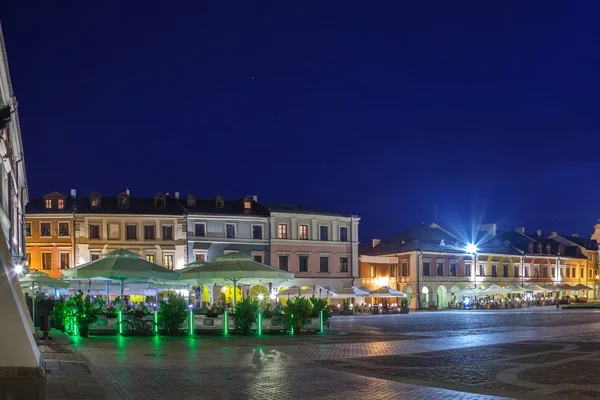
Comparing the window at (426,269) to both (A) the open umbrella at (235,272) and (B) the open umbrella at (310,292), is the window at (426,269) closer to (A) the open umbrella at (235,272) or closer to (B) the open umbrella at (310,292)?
(B) the open umbrella at (310,292)

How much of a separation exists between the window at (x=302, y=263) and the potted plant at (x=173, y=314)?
41.7m

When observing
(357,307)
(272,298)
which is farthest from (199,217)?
(357,307)

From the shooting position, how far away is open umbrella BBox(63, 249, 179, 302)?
86.7ft

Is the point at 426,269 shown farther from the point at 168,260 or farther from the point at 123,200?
the point at 123,200

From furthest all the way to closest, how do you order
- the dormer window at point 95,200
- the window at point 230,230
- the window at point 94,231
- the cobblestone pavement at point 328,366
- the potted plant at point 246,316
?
the window at point 230,230 < the dormer window at point 95,200 < the window at point 94,231 < the potted plant at point 246,316 < the cobblestone pavement at point 328,366

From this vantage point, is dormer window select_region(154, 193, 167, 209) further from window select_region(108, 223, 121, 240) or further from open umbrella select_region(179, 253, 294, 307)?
open umbrella select_region(179, 253, 294, 307)

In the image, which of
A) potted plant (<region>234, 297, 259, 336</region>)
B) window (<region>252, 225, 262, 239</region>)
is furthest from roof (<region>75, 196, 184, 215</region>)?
potted plant (<region>234, 297, 259, 336</region>)

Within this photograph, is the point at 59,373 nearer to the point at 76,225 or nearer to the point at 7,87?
the point at 7,87

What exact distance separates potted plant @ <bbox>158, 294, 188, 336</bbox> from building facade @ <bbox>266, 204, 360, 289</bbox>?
40.1 m

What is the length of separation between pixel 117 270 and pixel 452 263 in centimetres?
5533

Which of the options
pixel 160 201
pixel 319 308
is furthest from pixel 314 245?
pixel 319 308

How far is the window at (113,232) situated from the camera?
61406mm

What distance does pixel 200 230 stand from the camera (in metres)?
63.4

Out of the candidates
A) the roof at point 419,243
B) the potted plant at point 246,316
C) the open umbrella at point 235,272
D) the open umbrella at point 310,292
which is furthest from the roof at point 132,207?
the potted plant at point 246,316
